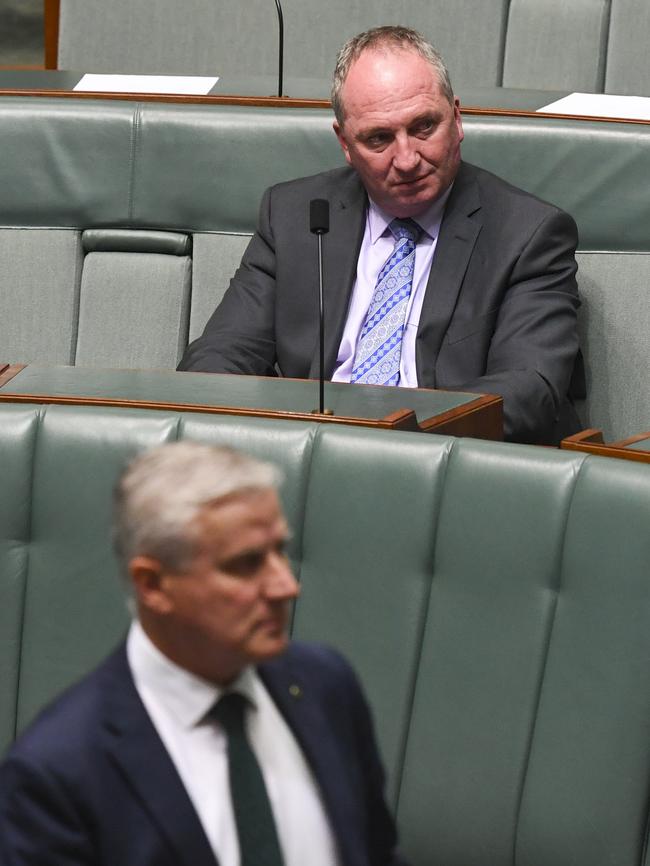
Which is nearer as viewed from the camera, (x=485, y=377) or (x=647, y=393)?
(x=485, y=377)

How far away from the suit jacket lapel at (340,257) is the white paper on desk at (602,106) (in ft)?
0.94

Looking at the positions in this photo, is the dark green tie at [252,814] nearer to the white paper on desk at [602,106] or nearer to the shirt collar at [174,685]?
the shirt collar at [174,685]

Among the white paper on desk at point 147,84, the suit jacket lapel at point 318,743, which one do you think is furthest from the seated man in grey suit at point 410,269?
the suit jacket lapel at point 318,743

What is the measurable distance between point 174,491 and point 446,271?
1019 millimetres

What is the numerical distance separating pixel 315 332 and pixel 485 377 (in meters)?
0.22

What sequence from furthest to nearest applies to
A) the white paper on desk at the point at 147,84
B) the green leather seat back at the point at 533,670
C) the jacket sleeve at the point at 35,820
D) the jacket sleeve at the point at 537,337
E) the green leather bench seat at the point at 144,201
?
the white paper on desk at the point at 147,84 → the green leather bench seat at the point at 144,201 → the jacket sleeve at the point at 537,337 → the green leather seat back at the point at 533,670 → the jacket sleeve at the point at 35,820

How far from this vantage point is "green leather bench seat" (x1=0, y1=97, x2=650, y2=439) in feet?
5.57

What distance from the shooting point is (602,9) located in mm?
2227

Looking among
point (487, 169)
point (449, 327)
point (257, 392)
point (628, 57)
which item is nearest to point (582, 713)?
point (257, 392)

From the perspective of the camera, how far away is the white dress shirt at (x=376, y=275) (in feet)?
5.14

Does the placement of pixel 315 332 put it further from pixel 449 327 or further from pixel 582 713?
pixel 582 713

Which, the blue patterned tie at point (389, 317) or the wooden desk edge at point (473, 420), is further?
the blue patterned tie at point (389, 317)

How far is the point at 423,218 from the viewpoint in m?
1.60

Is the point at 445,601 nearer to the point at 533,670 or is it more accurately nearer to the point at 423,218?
the point at 533,670
